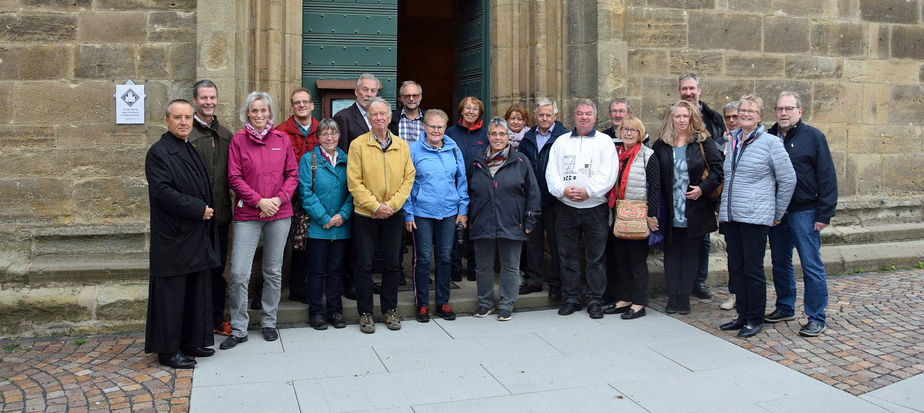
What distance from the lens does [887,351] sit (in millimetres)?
5125

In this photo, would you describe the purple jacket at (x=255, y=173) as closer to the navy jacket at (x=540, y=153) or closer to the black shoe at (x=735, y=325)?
the navy jacket at (x=540, y=153)

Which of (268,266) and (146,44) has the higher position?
(146,44)

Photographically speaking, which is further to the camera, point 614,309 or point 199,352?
point 614,309

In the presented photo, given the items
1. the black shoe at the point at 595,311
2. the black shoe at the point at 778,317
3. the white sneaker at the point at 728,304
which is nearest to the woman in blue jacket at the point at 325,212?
the black shoe at the point at 595,311

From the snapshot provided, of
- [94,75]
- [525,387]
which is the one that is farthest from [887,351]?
[94,75]

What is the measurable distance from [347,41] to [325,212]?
2.16 metres

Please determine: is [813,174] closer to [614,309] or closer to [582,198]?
[582,198]

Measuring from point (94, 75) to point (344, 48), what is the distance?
215cm

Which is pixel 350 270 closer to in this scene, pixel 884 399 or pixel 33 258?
pixel 33 258

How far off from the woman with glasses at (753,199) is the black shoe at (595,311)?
107 cm

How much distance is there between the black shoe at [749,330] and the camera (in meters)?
5.46

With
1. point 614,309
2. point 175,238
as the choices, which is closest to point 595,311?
point 614,309

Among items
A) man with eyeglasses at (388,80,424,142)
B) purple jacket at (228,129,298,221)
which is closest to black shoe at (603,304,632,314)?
man with eyeglasses at (388,80,424,142)

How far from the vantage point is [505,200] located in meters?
5.99
